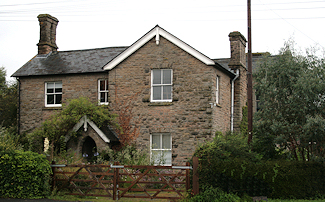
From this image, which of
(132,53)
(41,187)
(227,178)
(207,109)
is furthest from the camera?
(132,53)

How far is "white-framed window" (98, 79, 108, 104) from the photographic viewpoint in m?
21.6

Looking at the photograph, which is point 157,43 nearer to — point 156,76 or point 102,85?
point 156,76

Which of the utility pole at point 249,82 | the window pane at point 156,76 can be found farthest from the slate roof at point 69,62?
the utility pole at point 249,82

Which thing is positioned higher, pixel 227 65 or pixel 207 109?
pixel 227 65

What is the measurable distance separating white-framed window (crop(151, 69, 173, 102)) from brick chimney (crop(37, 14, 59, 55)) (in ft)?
32.0

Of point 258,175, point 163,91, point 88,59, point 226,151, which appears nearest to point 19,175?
point 226,151

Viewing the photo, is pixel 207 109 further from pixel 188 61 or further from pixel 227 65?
pixel 227 65

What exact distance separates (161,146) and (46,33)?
41.2 feet

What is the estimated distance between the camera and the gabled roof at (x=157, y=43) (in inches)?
750

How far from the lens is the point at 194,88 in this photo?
19156mm

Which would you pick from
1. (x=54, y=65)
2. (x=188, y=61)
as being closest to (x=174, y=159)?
(x=188, y=61)

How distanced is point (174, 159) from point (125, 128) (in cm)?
316

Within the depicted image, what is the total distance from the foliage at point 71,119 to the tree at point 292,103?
8.21m

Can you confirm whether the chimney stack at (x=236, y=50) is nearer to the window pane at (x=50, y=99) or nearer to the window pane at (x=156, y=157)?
the window pane at (x=156, y=157)
